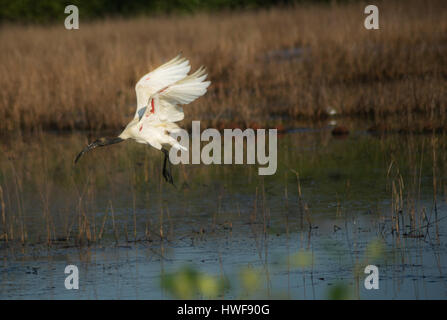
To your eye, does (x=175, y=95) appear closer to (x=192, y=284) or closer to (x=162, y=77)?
(x=162, y=77)

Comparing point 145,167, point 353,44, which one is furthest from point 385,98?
point 145,167

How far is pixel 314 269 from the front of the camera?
6848mm

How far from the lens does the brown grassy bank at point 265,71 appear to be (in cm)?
1405

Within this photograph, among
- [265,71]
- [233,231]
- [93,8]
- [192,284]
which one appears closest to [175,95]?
[233,231]

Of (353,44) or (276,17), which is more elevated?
(276,17)

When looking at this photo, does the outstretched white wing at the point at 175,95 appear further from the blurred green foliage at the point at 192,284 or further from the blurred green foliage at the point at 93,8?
the blurred green foliage at the point at 93,8

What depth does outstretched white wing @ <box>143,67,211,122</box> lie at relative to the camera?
8.20m

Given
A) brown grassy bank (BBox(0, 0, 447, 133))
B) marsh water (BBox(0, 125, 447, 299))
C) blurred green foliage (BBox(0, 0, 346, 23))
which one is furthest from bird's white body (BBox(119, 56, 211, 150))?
blurred green foliage (BBox(0, 0, 346, 23))

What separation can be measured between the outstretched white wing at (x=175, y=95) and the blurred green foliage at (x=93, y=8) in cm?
1854

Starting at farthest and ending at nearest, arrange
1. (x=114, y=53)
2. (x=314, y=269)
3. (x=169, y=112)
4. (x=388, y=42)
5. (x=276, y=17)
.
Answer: (x=276, y=17) < (x=114, y=53) < (x=388, y=42) < (x=169, y=112) < (x=314, y=269)

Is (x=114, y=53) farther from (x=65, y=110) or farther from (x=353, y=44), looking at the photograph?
(x=353, y=44)

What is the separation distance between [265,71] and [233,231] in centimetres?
862

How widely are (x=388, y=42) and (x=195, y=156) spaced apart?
5850 millimetres

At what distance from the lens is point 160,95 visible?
27.2ft
